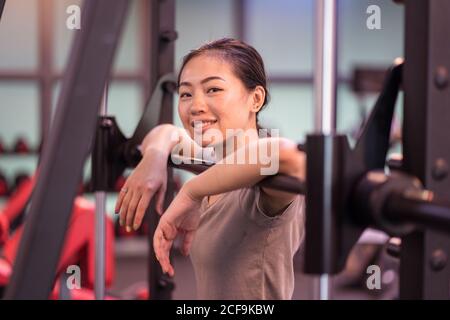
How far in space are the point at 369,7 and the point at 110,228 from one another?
1630 millimetres

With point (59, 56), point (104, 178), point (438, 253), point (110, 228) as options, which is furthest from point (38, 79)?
point (438, 253)

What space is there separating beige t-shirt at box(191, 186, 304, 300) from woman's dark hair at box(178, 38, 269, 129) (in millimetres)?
112

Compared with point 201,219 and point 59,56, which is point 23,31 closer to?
point 59,56

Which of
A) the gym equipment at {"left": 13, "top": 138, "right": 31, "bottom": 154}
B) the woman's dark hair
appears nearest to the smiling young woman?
the woman's dark hair

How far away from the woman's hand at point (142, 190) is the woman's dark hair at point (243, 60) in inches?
8.6

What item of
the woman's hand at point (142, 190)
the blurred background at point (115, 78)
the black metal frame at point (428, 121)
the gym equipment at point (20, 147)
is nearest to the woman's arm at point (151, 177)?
the woman's hand at point (142, 190)

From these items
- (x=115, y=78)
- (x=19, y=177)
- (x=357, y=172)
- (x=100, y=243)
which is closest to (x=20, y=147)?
(x=19, y=177)

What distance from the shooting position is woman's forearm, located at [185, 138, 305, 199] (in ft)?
2.23

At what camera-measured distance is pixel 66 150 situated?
27.5 inches

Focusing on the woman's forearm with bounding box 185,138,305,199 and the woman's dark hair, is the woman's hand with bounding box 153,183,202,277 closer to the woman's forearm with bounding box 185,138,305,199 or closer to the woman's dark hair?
the woman's forearm with bounding box 185,138,305,199

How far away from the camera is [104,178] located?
1.27m

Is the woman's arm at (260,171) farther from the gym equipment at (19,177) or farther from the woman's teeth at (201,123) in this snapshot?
the gym equipment at (19,177)

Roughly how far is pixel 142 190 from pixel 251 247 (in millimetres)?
249

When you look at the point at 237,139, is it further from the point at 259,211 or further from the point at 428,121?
the point at 428,121
